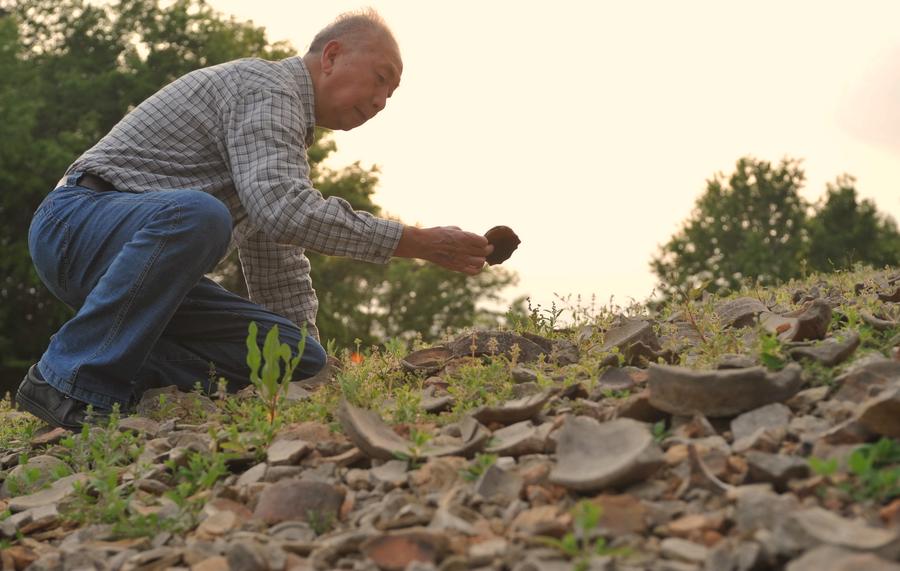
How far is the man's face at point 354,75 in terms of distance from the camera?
4.87 meters

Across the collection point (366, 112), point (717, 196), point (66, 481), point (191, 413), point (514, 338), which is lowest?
point (66, 481)

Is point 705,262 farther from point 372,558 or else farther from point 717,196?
point 372,558

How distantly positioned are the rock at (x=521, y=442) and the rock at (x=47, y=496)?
59.3 inches

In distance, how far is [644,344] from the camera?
12.6ft

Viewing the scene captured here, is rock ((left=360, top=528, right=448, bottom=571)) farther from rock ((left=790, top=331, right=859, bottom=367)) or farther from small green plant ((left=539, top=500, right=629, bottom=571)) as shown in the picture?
rock ((left=790, top=331, right=859, bottom=367))

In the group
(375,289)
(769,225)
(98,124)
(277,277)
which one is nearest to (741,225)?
(769,225)

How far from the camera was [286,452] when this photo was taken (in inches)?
122

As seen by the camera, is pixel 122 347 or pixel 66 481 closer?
pixel 66 481

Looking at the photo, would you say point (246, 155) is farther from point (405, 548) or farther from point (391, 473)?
point (405, 548)

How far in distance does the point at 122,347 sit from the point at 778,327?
280 centimetres

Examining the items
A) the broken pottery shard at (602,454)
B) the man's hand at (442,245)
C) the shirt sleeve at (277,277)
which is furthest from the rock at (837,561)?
the shirt sleeve at (277,277)

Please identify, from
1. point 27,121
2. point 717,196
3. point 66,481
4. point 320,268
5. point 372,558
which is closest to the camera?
point 372,558

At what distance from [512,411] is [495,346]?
4.10ft

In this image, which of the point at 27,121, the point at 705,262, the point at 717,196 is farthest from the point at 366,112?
the point at 717,196
